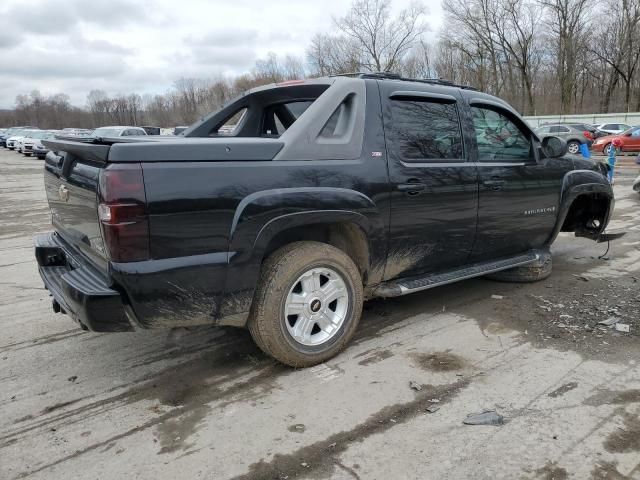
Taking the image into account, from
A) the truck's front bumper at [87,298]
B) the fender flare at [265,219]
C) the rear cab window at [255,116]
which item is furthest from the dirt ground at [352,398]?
the rear cab window at [255,116]

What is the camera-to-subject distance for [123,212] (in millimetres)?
2688

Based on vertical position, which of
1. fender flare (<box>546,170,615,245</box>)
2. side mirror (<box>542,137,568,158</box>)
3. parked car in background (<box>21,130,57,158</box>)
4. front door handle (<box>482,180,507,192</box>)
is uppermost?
parked car in background (<box>21,130,57,158</box>)

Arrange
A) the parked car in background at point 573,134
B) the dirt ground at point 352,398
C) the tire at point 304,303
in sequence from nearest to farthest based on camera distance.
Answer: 1. the dirt ground at point 352,398
2. the tire at point 304,303
3. the parked car in background at point 573,134

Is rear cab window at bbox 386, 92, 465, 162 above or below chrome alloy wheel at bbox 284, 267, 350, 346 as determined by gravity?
above

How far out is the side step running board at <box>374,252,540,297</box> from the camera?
3.90 metres

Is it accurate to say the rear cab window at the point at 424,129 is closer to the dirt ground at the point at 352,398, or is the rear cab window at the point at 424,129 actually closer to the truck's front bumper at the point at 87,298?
the dirt ground at the point at 352,398

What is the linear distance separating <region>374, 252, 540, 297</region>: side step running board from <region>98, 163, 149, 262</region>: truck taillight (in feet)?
6.20

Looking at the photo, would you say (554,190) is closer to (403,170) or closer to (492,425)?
(403,170)

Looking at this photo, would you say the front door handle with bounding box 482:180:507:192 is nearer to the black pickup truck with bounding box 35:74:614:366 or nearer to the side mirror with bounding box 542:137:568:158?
the black pickup truck with bounding box 35:74:614:366

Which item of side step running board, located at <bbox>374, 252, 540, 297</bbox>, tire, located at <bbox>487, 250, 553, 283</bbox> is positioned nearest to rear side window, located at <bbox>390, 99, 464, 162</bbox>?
side step running board, located at <bbox>374, 252, 540, 297</bbox>

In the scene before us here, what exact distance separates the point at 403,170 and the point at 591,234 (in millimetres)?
3446

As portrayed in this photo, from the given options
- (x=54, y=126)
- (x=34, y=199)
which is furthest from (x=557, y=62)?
(x=54, y=126)

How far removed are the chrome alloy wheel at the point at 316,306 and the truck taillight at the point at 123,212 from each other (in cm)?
104

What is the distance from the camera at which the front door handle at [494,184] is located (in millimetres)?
4297
